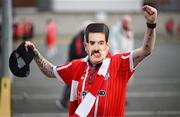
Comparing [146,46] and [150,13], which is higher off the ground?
[150,13]

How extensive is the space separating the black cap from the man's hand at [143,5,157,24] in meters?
1.12

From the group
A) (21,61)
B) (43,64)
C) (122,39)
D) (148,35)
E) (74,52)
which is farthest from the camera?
(122,39)

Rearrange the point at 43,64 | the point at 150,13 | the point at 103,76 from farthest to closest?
1. the point at 43,64
2. the point at 103,76
3. the point at 150,13

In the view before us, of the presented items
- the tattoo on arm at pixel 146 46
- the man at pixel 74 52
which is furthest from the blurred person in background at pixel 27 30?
the tattoo on arm at pixel 146 46

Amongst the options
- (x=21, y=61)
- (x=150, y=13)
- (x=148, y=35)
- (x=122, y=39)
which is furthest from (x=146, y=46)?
(x=122, y=39)

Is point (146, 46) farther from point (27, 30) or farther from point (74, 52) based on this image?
point (27, 30)

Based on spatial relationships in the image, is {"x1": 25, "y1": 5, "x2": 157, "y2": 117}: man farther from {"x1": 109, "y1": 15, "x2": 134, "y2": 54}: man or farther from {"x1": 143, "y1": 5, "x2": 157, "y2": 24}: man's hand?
{"x1": 109, "y1": 15, "x2": 134, "y2": 54}: man

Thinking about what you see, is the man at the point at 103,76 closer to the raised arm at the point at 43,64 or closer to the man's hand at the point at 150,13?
the man's hand at the point at 150,13

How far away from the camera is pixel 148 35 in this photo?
175 inches

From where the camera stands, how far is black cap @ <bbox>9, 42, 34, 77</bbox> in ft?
16.0

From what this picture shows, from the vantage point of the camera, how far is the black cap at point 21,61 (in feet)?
16.0

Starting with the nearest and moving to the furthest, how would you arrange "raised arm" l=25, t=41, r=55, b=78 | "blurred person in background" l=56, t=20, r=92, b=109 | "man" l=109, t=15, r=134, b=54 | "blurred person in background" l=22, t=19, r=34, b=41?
"raised arm" l=25, t=41, r=55, b=78 → "blurred person in background" l=56, t=20, r=92, b=109 → "man" l=109, t=15, r=134, b=54 → "blurred person in background" l=22, t=19, r=34, b=41

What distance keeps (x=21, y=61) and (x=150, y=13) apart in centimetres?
124

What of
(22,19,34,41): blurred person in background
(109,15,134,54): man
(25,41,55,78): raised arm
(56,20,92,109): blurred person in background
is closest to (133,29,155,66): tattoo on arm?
(25,41,55,78): raised arm
